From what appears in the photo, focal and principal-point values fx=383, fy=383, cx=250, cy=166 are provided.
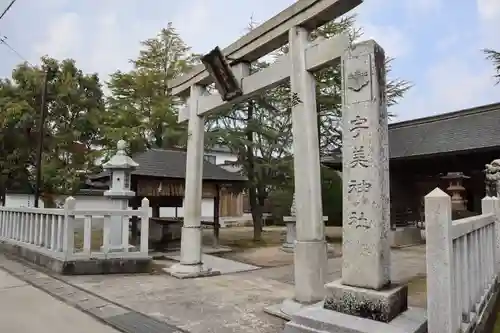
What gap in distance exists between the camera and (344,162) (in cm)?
425

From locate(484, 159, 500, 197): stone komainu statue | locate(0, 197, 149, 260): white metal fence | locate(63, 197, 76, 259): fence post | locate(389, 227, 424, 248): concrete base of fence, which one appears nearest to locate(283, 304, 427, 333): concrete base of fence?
locate(0, 197, 149, 260): white metal fence

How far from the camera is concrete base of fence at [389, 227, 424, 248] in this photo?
576 inches

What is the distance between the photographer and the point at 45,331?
439 cm

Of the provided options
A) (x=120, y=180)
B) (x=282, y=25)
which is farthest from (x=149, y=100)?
(x=282, y=25)

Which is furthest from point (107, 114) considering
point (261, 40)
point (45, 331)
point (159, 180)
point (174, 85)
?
point (45, 331)

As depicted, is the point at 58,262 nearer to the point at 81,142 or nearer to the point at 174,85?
the point at 174,85

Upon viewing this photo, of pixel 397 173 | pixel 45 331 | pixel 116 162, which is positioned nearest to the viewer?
pixel 45 331

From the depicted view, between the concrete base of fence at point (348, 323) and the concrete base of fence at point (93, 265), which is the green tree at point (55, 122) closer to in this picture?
the concrete base of fence at point (93, 265)

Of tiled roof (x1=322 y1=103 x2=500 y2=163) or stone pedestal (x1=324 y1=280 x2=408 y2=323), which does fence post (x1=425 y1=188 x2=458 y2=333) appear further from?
tiled roof (x1=322 y1=103 x2=500 y2=163)

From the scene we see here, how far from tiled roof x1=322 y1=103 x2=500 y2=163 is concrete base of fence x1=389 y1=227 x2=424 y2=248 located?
10.2 ft

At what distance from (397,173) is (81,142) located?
45.0 ft

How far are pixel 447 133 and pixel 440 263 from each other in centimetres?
1263

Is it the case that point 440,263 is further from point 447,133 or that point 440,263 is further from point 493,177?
point 447,133

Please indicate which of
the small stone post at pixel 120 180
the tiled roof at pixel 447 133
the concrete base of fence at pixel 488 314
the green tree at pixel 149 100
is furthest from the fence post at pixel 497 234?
the green tree at pixel 149 100
